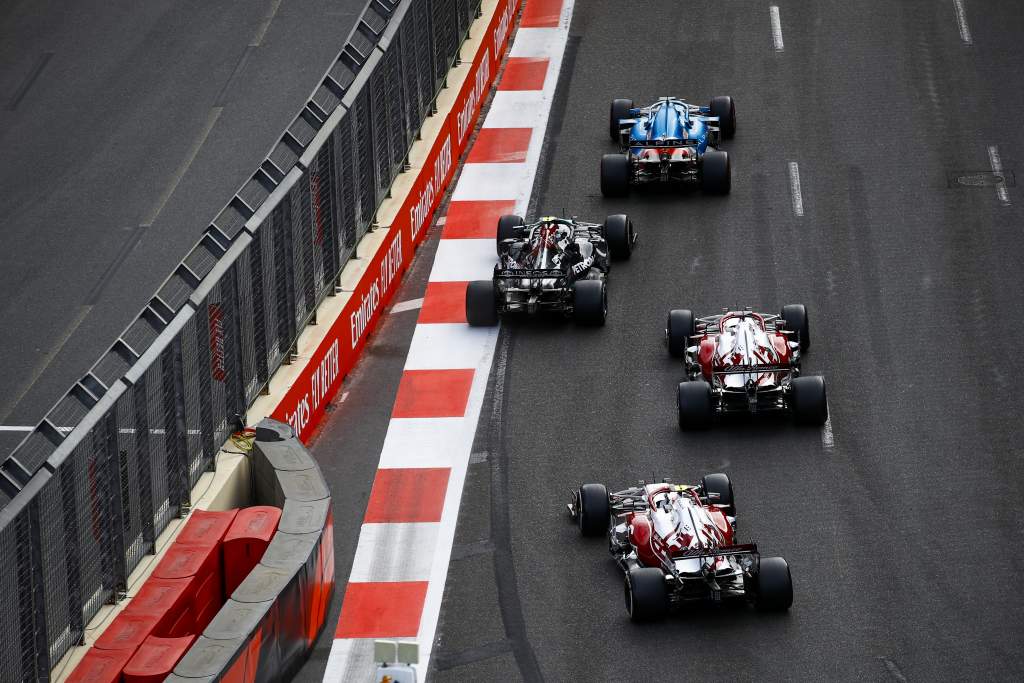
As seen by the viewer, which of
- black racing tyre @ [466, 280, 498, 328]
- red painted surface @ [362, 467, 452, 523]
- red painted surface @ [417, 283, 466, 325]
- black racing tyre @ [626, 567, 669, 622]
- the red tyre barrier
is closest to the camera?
the red tyre barrier

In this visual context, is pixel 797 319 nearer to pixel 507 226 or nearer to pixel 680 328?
pixel 680 328

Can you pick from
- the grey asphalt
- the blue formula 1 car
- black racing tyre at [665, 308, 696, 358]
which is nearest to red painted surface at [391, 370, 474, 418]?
the grey asphalt

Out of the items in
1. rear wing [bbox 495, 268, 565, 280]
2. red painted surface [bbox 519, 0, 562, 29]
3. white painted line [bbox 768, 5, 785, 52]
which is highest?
red painted surface [bbox 519, 0, 562, 29]

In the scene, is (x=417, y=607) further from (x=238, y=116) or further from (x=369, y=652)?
(x=238, y=116)

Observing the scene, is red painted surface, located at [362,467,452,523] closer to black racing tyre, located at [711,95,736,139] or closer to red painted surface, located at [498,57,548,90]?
black racing tyre, located at [711,95,736,139]

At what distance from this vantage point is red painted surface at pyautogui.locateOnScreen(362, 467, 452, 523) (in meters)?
18.5

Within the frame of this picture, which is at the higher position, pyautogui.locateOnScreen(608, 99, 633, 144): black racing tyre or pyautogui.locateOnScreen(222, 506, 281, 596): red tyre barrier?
pyautogui.locateOnScreen(608, 99, 633, 144): black racing tyre

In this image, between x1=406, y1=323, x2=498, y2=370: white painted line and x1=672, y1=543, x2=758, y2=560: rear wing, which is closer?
x1=672, y1=543, x2=758, y2=560: rear wing

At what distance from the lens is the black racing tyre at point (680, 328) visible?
21.0 m

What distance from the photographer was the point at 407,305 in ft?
74.5

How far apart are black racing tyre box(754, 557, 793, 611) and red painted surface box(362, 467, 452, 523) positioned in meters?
3.78

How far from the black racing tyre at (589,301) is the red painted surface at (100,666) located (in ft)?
29.3

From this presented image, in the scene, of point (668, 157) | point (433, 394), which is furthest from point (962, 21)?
point (433, 394)

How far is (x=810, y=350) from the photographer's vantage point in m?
21.2
